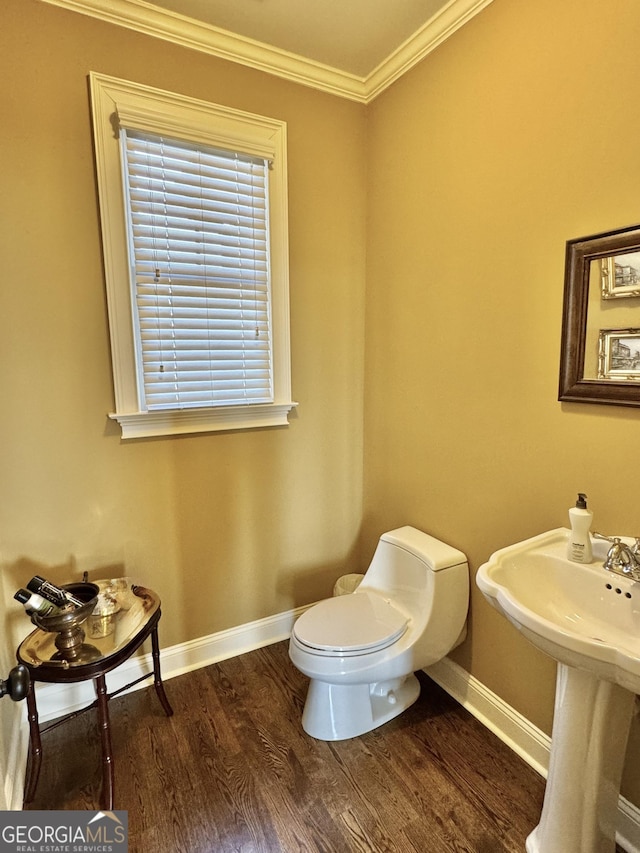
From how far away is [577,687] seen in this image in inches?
46.7

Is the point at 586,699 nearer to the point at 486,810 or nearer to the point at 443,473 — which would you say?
the point at 486,810

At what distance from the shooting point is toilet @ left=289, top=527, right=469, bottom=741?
166 centimetres

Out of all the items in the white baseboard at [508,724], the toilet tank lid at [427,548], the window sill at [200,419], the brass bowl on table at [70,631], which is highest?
the window sill at [200,419]

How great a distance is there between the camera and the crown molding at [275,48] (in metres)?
1.67

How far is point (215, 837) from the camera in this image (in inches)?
55.5

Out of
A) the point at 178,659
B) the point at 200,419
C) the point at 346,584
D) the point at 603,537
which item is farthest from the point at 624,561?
the point at 178,659

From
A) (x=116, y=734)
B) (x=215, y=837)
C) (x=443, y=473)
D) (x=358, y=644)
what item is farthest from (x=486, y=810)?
(x=116, y=734)

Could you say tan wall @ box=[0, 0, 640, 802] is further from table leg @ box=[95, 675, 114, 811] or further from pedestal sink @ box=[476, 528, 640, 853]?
table leg @ box=[95, 675, 114, 811]

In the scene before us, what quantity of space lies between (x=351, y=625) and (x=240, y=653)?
80cm

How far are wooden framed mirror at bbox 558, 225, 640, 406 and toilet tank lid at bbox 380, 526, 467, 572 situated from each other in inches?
30.9

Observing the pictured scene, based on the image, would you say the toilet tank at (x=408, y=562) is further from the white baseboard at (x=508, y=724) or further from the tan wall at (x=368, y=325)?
the white baseboard at (x=508, y=724)

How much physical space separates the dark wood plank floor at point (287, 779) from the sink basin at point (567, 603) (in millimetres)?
724

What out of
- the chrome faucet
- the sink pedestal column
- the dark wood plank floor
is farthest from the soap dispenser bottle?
the dark wood plank floor

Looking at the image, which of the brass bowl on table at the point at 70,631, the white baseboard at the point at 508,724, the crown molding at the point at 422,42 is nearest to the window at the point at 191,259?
the crown molding at the point at 422,42
